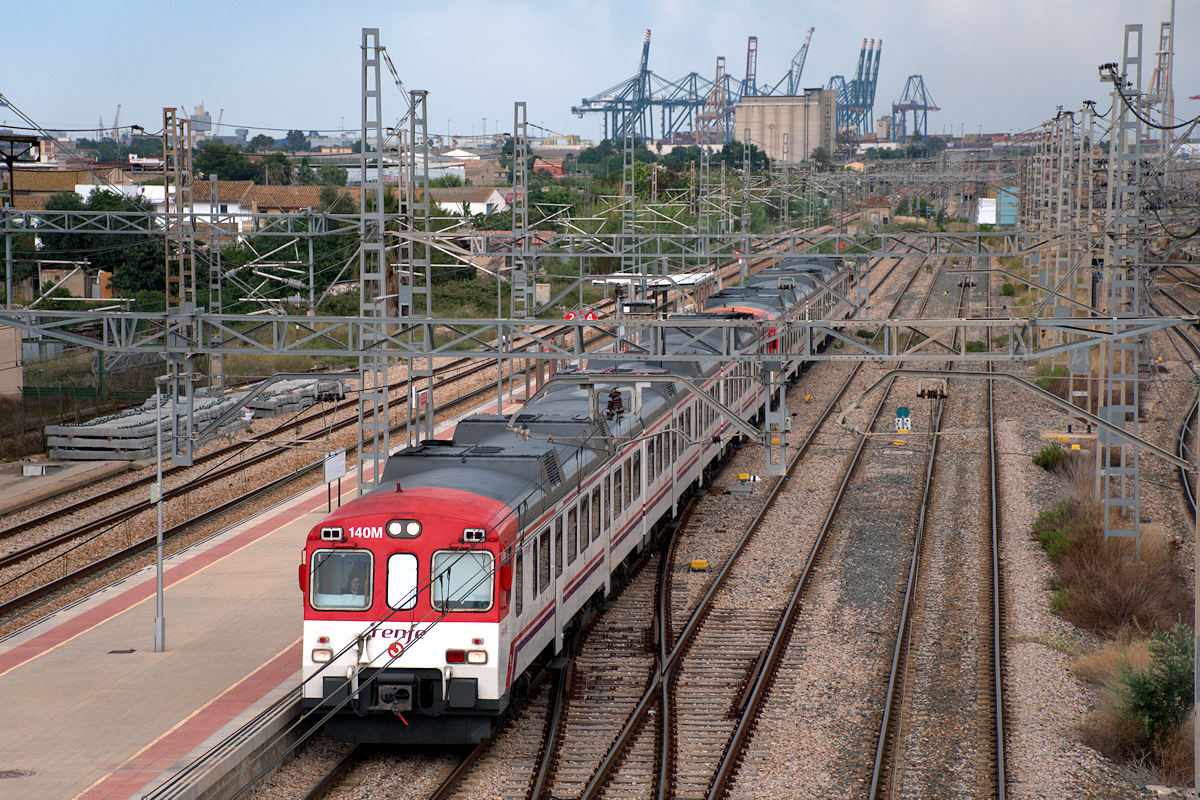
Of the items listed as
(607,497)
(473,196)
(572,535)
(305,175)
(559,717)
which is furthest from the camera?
(473,196)

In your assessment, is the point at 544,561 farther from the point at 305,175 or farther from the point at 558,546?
the point at 305,175

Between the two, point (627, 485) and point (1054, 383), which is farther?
point (1054, 383)

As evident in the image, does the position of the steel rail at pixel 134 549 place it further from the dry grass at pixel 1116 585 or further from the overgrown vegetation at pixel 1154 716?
the dry grass at pixel 1116 585

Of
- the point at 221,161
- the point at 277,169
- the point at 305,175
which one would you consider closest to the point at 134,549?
the point at 277,169

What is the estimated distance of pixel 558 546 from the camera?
1355cm

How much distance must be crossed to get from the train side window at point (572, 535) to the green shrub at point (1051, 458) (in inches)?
594

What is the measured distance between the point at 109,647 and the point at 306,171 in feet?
236

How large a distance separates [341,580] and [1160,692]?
7980 mm

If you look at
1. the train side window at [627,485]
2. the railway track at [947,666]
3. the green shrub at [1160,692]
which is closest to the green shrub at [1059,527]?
the railway track at [947,666]

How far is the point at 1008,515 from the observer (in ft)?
74.2

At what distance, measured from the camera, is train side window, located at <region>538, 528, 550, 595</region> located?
12766 millimetres

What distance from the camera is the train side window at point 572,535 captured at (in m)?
13.9

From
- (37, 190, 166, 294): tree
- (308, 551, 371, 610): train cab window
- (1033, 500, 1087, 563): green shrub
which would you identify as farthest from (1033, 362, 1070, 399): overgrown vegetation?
(37, 190, 166, 294): tree

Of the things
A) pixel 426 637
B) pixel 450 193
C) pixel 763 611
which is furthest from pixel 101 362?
pixel 450 193
